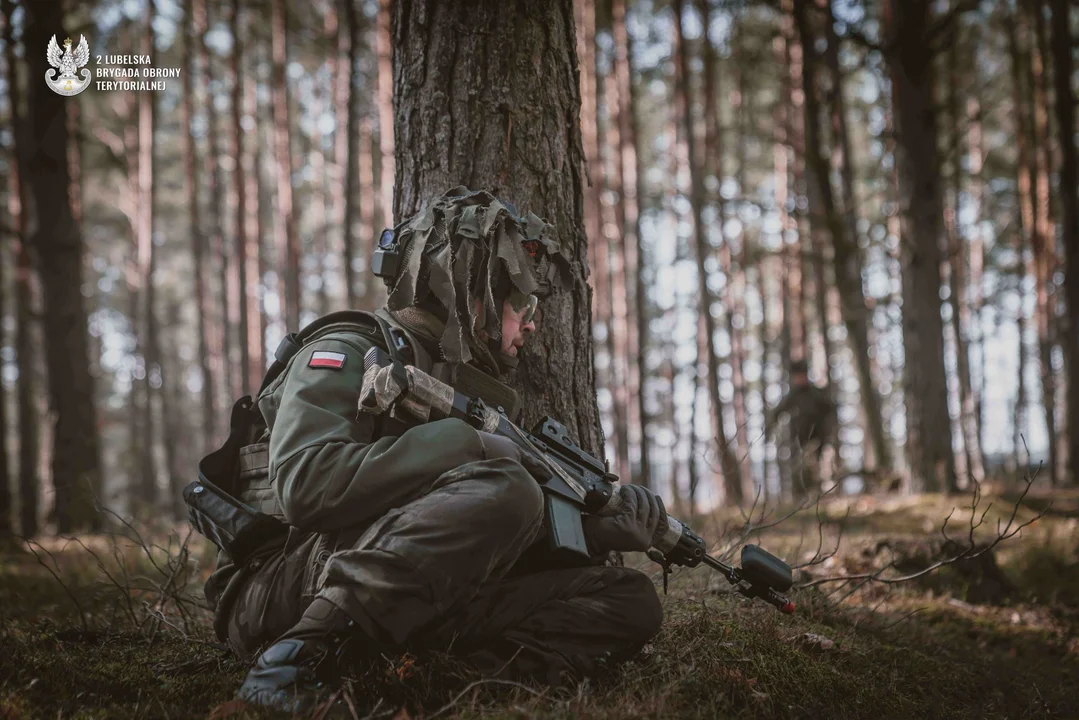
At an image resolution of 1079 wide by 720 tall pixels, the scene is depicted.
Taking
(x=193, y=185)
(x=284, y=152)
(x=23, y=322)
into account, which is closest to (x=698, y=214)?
(x=284, y=152)

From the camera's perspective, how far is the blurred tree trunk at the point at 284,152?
13.8m

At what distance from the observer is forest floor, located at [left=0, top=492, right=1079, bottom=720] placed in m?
2.37

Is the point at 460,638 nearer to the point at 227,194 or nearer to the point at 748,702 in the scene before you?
the point at 748,702

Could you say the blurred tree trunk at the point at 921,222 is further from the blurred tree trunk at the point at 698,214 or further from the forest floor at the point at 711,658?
the forest floor at the point at 711,658

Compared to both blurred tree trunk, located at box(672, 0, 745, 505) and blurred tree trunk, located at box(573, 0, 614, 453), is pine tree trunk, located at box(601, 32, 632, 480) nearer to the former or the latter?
blurred tree trunk, located at box(573, 0, 614, 453)

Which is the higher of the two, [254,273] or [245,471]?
[254,273]

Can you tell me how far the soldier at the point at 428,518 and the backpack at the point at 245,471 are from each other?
0.02m

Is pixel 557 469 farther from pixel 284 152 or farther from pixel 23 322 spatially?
pixel 284 152

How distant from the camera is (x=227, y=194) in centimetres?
2136

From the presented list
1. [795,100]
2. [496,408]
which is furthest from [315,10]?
[496,408]

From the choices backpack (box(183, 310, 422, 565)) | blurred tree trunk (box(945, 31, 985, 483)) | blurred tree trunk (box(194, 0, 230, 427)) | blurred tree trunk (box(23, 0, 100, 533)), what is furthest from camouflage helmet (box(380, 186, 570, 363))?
blurred tree trunk (box(194, 0, 230, 427))

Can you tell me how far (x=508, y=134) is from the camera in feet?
11.8

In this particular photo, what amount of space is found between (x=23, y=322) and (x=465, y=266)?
10039mm

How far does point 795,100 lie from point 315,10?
30.5ft
